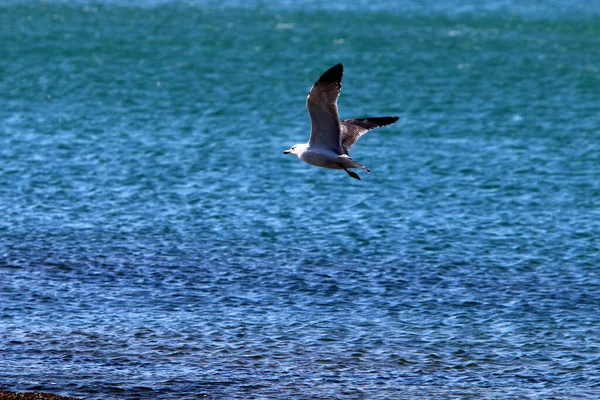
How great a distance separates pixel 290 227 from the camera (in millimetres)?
31234

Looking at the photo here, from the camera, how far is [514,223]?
107ft

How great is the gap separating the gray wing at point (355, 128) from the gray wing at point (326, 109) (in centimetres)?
48

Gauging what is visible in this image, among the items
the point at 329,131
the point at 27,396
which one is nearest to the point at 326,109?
the point at 329,131

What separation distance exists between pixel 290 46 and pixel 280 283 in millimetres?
42273

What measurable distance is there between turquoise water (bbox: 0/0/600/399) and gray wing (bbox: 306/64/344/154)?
410cm

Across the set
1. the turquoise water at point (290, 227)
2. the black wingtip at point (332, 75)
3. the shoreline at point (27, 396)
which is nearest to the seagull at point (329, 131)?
the black wingtip at point (332, 75)

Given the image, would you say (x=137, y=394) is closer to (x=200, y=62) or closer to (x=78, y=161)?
(x=78, y=161)

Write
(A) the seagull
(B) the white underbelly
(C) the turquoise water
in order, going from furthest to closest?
(B) the white underbelly < (C) the turquoise water < (A) the seagull

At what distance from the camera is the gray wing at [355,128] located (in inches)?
883

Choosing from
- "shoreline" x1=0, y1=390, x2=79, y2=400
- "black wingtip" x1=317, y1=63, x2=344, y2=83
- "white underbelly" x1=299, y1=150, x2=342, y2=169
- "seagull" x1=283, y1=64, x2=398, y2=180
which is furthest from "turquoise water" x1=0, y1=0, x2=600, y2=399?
"black wingtip" x1=317, y1=63, x2=344, y2=83

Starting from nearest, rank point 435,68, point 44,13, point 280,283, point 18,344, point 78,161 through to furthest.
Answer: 1. point 18,344
2. point 280,283
3. point 78,161
4. point 435,68
5. point 44,13

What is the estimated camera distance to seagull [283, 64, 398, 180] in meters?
20.9

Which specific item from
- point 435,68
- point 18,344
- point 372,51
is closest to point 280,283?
point 18,344

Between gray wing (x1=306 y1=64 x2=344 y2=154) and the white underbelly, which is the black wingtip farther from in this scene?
the white underbelly
